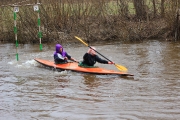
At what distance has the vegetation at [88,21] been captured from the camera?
58.2ft

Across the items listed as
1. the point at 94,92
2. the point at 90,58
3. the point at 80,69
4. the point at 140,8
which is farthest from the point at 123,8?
the point at 94,92

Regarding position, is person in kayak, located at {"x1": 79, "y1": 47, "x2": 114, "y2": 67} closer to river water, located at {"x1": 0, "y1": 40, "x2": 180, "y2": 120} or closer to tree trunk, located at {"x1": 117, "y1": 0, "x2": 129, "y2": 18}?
river water, located at {"x1": 0, "y1": 40, "x2": 180, "y2": 120}

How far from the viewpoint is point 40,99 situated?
7.42 meters

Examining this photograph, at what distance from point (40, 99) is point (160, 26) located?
39.6 ft

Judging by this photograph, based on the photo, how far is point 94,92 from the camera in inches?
310

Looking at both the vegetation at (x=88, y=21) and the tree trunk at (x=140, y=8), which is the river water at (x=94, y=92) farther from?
the tree trunk at (x=140, y=8)

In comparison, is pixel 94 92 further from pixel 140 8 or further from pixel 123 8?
pixel 140 8

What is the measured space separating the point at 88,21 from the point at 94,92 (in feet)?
36.7

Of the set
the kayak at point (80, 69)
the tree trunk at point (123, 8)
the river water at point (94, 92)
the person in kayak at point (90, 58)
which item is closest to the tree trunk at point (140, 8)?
the tree trunk at point (123, 8)

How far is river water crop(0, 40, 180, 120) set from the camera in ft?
20.5

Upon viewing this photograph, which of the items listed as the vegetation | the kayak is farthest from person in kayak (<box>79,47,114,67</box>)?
the vegetation

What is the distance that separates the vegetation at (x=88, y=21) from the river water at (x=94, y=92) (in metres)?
4.54

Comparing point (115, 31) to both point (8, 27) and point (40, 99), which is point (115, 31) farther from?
point (40, 99)

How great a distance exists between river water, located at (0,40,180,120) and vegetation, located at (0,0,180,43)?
454 cm
